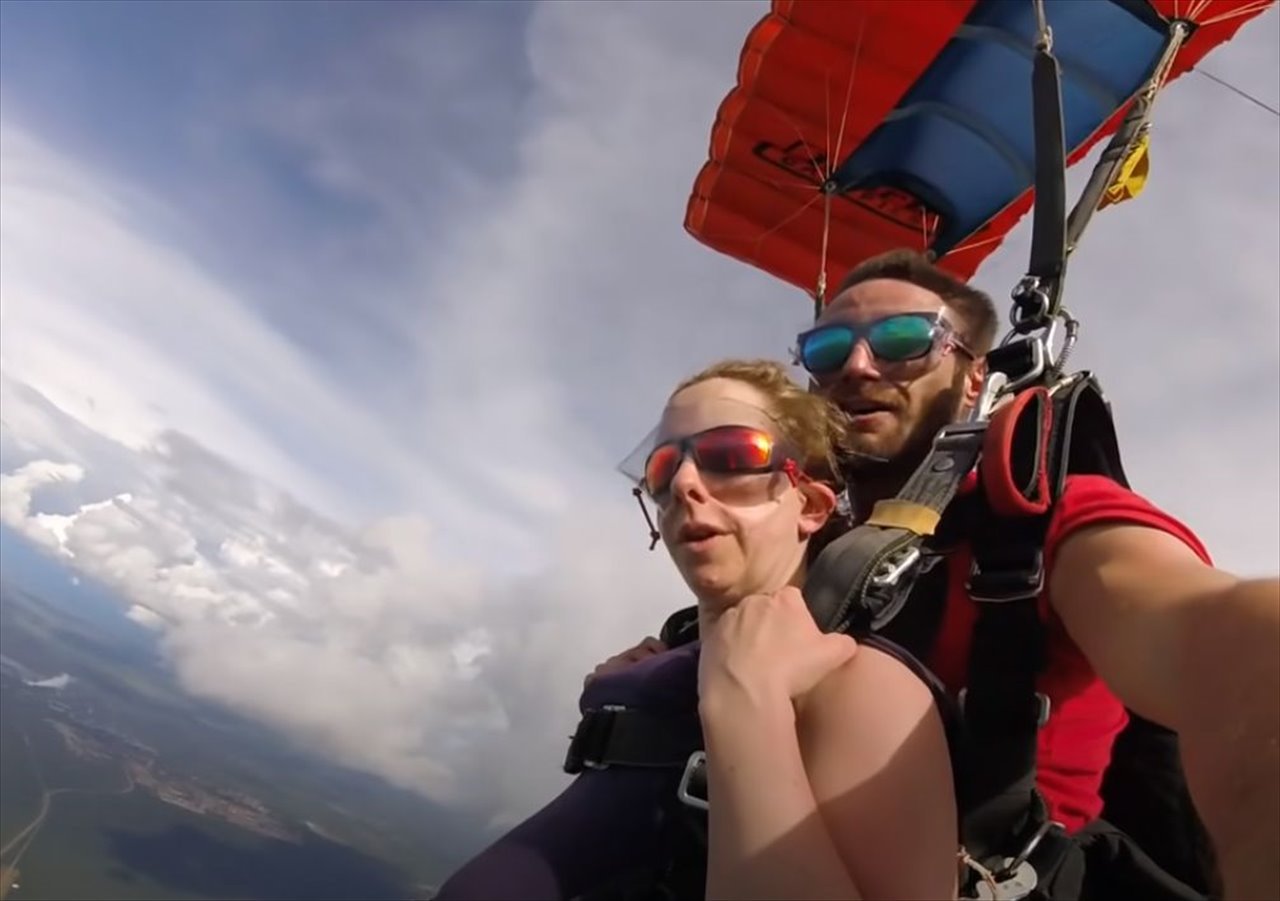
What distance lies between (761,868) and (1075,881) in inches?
31.9

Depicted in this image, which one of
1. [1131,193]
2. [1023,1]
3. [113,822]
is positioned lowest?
[113,822]

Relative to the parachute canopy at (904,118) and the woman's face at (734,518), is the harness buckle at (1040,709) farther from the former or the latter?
the parachute canopy at (904,118)

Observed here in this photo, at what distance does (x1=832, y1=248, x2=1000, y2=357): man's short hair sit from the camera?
9.36 feet

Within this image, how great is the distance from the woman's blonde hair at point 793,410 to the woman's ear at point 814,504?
0.19ft

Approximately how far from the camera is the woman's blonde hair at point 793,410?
213 cm

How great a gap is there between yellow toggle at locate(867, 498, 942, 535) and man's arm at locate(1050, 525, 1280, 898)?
31 cm

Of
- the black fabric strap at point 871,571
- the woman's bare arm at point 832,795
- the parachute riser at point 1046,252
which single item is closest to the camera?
the woman's bare arm at point 832,795

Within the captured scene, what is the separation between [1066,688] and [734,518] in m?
0.75

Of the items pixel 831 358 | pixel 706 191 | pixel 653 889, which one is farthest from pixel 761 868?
pixel 706 191

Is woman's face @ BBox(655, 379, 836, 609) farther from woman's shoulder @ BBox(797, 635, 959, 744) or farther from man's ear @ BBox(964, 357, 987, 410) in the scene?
man's ear @ BBox(964, 357, 987, 410)

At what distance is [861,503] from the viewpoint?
2.54 meters

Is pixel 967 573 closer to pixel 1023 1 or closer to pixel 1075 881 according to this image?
pixel 1075 881

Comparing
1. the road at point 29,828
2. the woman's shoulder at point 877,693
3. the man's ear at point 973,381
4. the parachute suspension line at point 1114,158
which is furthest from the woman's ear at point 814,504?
the road at point 29,828

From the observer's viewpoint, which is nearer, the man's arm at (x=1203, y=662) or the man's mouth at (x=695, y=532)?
the man's arm at (x=1203, y=662)
